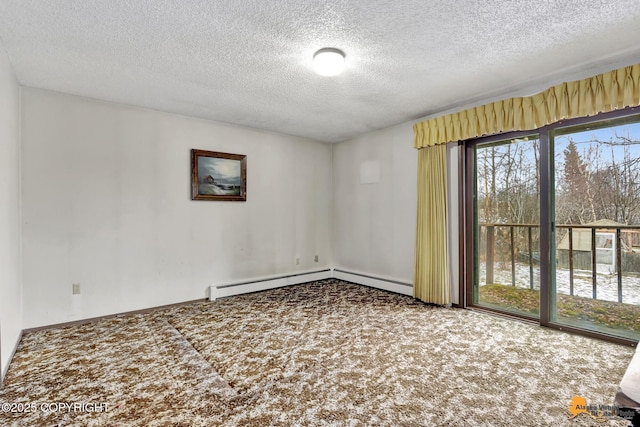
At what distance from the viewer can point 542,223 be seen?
3.18 metres

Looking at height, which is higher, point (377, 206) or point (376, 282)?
point (377, 206)

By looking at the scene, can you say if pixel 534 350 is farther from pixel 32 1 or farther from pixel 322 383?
pixel 32 1

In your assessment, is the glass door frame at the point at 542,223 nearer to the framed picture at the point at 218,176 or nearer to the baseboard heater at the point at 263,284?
the baseboard heater at the point at 263,284

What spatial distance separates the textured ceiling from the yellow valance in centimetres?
15

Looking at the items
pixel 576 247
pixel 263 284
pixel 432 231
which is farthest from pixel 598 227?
pixel 263 284

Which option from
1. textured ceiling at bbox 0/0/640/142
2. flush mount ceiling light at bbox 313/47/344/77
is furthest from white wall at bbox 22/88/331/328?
flush mount ceiling light at bbox 313/47/344/77

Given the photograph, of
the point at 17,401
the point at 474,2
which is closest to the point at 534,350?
the point at 474,2

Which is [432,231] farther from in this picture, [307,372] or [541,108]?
[307,372]

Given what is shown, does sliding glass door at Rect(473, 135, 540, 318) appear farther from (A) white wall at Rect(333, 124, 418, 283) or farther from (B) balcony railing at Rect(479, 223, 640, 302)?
(A) white wall at Rect(333, 124, 418, 283)

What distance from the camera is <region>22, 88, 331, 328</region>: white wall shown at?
3166 millimetres

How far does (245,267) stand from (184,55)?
9.70 feet

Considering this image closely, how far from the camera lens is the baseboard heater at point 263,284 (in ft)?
13.9

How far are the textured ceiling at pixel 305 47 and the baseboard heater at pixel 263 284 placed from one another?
2.39m

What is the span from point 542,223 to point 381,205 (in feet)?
6.93
